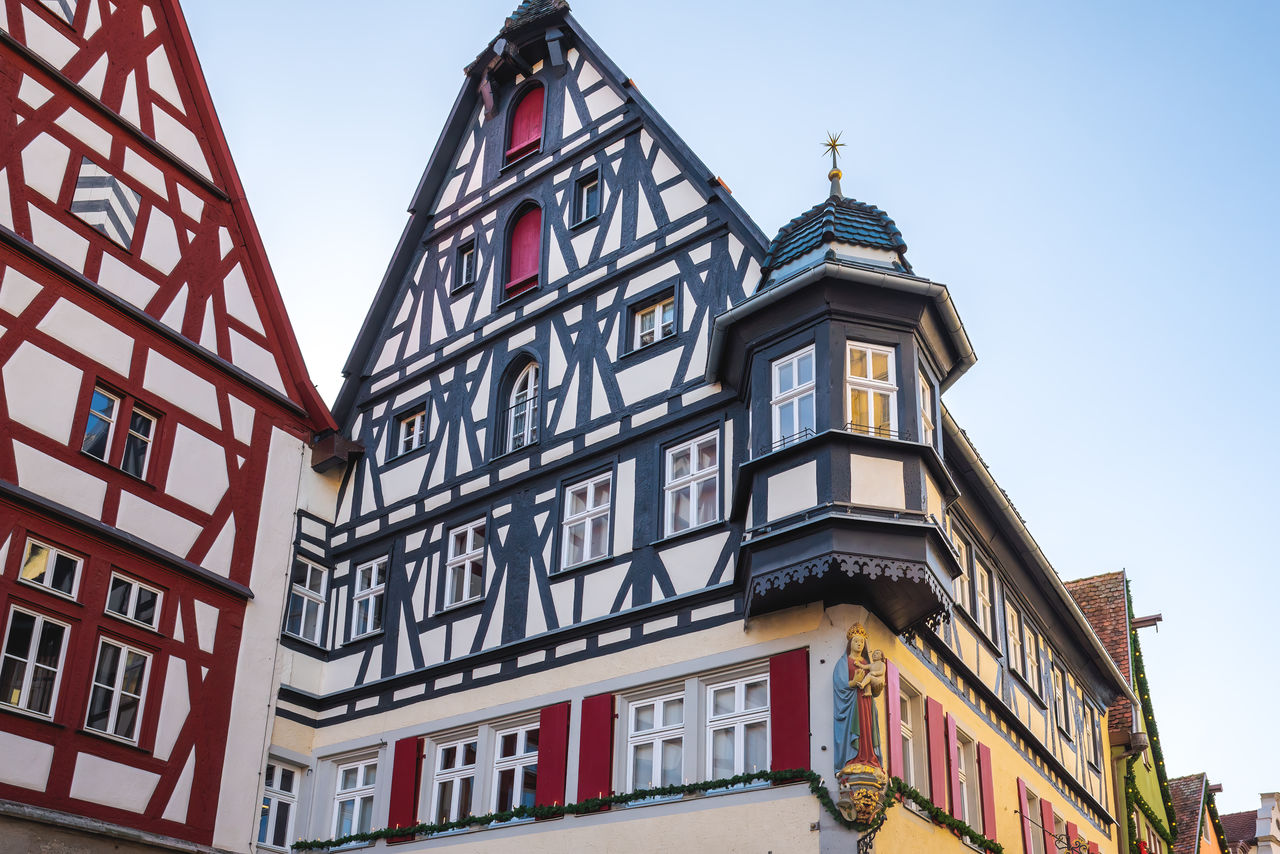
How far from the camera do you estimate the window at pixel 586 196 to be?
71.0ft

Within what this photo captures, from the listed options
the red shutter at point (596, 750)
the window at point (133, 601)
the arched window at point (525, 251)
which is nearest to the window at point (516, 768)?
the red shutter at point (596, 750)

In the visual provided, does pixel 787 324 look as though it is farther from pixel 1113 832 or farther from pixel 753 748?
pixel 1113 832

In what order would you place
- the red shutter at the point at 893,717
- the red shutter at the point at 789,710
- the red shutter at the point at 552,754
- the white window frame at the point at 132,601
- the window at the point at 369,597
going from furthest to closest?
the window at the point at 369,597
the red shutter at the point at 552,754
the white window frame at the point at 132,601
the red shutter at the point at 893,717
the red shutter at the point at 789,710

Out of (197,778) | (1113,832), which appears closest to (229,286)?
(197,778)

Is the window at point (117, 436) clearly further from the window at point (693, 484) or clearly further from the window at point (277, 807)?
the window at point (693, 484)

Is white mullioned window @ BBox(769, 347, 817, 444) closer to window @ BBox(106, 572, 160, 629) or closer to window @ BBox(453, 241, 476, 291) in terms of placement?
window @ BBox(453, 241, 476, 291)

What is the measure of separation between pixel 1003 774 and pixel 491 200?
12.1 meters

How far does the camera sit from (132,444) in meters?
18.2

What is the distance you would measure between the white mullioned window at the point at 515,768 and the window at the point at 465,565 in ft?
7.75

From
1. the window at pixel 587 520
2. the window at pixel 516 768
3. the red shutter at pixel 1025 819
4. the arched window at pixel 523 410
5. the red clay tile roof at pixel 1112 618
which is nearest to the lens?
the window at pixel 516 768

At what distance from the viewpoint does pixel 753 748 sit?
52.3 ft

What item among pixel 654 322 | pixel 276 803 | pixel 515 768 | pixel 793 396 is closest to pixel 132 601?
pixel 276 803

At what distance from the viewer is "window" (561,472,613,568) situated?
62.2 feet

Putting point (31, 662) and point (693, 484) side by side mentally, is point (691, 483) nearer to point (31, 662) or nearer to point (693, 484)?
point (693, 484)
